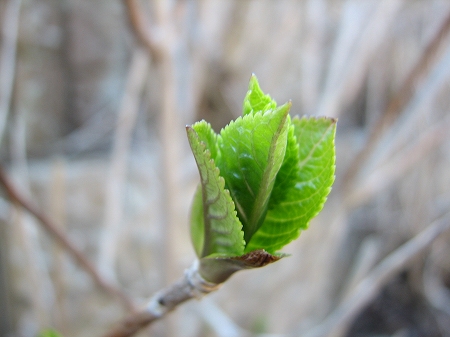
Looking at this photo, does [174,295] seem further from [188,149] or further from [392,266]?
[188,149]

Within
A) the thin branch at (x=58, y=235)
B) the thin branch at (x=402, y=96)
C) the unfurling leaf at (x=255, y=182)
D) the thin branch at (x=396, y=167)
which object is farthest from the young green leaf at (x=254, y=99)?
the thin branch at (x=396, y=167)

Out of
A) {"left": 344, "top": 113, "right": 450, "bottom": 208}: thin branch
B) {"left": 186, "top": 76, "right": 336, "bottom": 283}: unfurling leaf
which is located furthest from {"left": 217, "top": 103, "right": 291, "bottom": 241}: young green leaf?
{"left": 344, "top": 113, "right": 450, "bottom": 208}: thin branch

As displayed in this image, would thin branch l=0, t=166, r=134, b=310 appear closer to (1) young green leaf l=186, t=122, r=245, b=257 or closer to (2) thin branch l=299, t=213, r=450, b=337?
(1) young green leaf l=186, t=122, r=245, b=257

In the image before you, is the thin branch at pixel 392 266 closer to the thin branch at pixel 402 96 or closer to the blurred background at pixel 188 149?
the blurred background at pixel 188 149

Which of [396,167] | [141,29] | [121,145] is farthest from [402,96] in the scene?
[121,145]

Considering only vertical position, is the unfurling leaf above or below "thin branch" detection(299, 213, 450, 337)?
below

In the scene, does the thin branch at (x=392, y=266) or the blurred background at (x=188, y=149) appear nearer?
the thin branch at (x=392, y=266)

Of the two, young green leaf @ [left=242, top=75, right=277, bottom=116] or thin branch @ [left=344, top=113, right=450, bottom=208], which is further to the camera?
thin branch @ [left=344, top=113, right=450, bottom=208]
